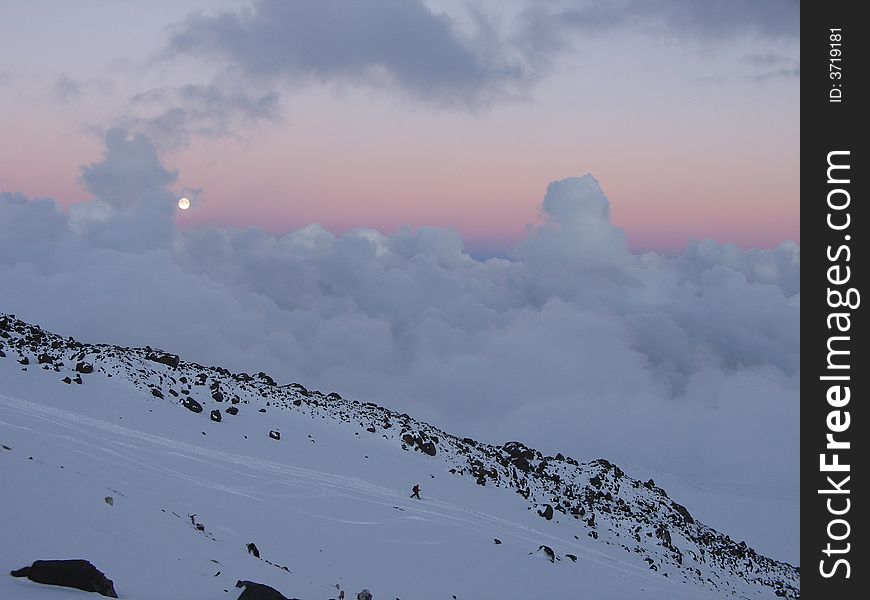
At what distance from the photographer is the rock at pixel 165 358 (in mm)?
39969

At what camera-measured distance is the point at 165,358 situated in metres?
40.5

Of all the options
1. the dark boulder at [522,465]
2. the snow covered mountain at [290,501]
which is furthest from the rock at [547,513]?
the dark boulder at [522,465]

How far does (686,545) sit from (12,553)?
36.4m

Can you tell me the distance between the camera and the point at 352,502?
25.1 metres

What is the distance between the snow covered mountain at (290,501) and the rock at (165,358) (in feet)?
0.56

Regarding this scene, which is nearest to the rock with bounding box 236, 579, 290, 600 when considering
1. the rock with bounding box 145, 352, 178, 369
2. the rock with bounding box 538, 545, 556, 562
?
the rock with bounding box 538, 545, 556, 562

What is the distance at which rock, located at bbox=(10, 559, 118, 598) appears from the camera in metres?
9.15

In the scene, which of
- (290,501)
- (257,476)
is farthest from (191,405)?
(290,501)

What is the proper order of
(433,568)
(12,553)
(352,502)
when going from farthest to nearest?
(352,502) < (433,568) < (12,553)

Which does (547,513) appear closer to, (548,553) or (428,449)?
(428,449)

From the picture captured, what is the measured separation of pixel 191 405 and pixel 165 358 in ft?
31.1
